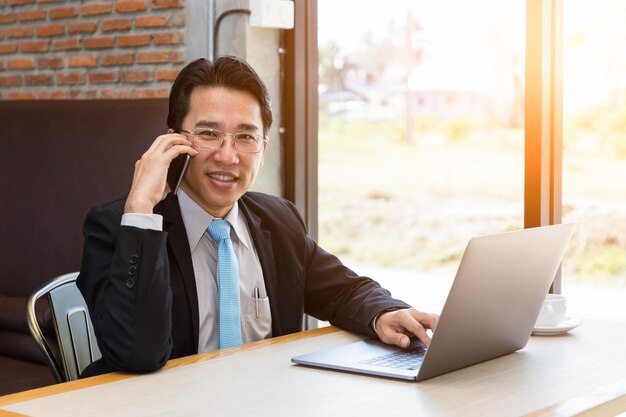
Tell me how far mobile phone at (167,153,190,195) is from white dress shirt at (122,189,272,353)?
0.09 feet

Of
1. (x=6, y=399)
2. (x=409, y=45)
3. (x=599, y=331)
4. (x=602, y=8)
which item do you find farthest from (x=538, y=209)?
(x=409, y=45)

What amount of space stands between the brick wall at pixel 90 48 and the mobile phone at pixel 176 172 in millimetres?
2184

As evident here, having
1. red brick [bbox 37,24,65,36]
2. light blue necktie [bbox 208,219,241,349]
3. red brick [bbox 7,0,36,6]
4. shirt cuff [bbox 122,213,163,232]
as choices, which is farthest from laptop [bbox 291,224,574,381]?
red brick [bbox 7,0,36,6]

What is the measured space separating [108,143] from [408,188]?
8.63 metres

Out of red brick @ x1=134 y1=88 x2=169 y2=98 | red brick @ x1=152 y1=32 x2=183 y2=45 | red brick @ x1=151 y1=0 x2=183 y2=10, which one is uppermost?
red brick @ x1=151 y1=0 x2=183 y2=10

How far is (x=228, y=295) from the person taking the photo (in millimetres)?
2365

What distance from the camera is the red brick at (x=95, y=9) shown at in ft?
15.6

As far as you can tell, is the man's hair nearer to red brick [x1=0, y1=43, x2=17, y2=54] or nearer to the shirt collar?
the shirt collar

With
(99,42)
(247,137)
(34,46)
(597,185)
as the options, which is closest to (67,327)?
(247,137)

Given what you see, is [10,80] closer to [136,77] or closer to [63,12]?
[63,12]

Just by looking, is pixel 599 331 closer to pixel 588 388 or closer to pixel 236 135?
pixel 588 388

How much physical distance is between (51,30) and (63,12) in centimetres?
13

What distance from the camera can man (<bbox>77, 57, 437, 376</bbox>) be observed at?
82.0 inches

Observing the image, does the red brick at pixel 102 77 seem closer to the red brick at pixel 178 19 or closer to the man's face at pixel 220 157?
the red brick at pixel 178 19
